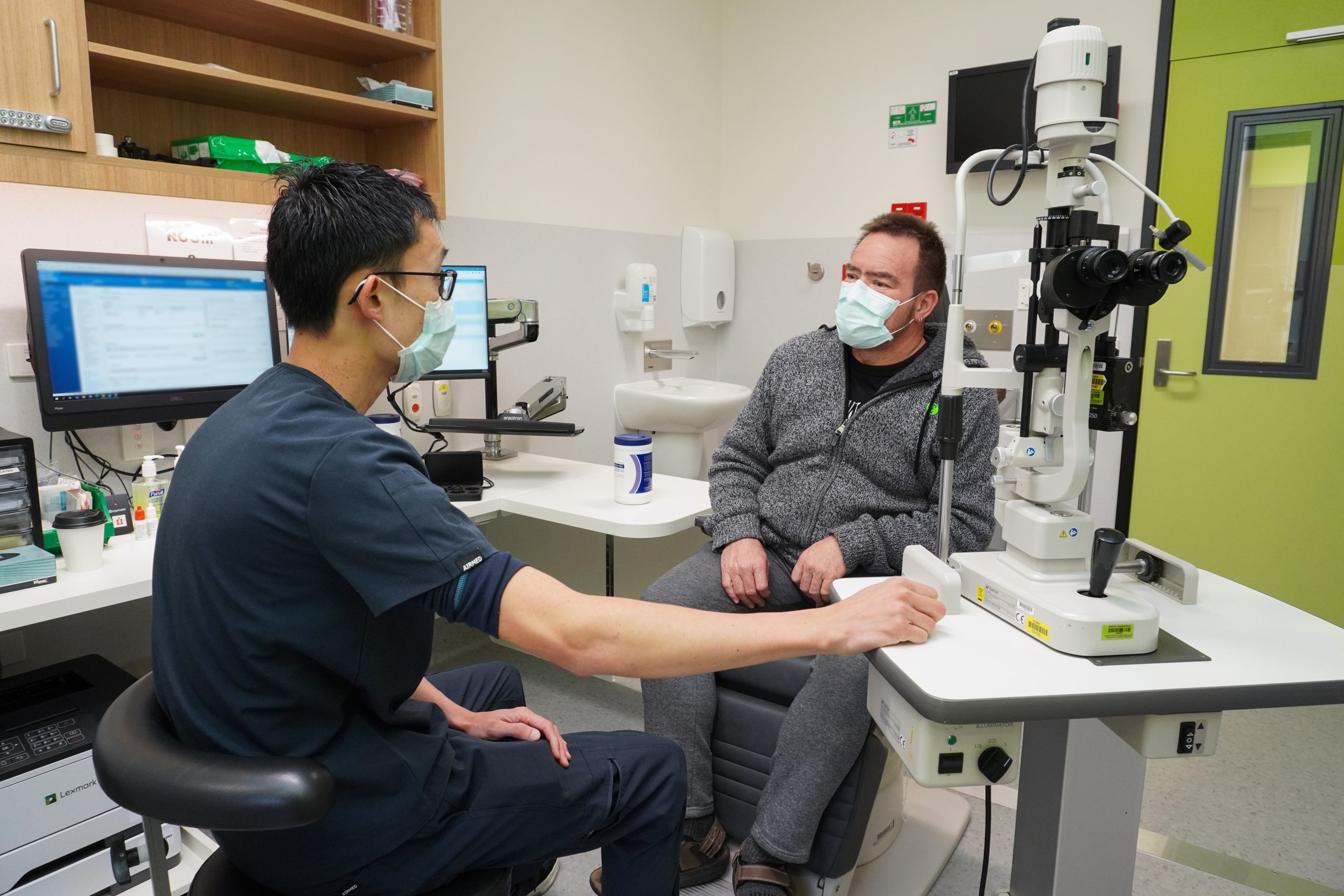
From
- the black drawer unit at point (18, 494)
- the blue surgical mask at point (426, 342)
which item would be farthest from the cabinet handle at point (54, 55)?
the blue surgical mask at point (426, 342)

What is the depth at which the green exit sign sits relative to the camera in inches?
135

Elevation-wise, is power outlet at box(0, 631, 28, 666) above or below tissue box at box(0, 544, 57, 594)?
below

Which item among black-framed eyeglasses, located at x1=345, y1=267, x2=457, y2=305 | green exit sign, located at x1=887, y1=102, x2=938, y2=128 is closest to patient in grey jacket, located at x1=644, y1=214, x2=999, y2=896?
black-framed eyeglasses, located at x1=345, y1=267, x2=457, y2=305

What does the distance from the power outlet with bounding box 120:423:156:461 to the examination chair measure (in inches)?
56.8

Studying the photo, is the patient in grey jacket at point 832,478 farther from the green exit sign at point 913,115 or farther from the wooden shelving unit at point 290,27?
the green exit sign at point 913,115

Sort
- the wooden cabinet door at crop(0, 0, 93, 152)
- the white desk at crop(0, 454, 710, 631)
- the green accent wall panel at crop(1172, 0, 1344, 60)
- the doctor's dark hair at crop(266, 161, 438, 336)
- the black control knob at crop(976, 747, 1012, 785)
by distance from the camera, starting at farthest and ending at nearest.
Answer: the green accent wall panel at crop(1172, 0, 1344, 60), the wooden cabinet door at crop(0, 0, 93, 152), the white desk at crop(0, 454, 710, 631), the black control knob at crop(976, 747, 1012, 785), the doctor's dark hair at crop(266, 161, 438, 336)

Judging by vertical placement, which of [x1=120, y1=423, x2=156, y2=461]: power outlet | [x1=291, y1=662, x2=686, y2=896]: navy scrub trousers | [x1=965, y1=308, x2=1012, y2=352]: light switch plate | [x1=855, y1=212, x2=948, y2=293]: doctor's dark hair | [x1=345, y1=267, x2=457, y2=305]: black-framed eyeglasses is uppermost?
[x1=855, y1=212, x2=948, y2=293]: doctor's dark hair

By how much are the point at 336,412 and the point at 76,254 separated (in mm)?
1176

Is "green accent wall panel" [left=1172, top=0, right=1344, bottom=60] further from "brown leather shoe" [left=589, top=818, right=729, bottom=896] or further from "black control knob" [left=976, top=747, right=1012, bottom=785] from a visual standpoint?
"brown leather shoe" [left=589, top=818, right=729, bottom=896]

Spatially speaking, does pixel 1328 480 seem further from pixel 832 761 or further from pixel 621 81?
pixel 621 81

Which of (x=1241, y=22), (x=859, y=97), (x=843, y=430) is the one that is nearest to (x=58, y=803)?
(x=843, y=430)

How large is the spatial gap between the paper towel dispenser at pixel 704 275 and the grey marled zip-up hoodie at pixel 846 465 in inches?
69.1

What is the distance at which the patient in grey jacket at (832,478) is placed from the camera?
1714mm

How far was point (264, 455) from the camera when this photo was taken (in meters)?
0.92
